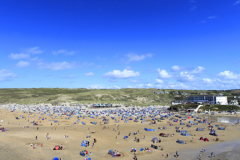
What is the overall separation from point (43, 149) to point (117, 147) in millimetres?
13682

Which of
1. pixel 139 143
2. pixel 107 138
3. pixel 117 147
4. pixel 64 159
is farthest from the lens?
pixel 107 138

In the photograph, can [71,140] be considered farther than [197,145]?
Yes

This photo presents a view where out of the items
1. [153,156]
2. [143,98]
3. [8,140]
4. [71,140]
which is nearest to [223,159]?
[153,156]

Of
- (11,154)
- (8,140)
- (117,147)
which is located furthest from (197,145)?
(8,140)

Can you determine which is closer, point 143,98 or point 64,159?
point 64,159

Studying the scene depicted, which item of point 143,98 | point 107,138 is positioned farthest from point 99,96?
point 107,138

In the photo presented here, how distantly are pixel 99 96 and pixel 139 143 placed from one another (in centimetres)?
14501

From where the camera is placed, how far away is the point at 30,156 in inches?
1120

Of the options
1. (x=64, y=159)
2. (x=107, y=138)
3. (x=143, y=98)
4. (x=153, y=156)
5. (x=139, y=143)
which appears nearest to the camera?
(x=64, y=159)

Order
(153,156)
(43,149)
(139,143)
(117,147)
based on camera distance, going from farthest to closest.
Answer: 1. (139,143)
2. (117,147)
3. (43,149)
4. (153,156)

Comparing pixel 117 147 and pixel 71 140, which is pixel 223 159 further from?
pixel 71 140

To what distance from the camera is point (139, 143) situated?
1470 inches

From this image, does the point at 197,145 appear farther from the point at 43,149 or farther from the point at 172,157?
the point at 43,149

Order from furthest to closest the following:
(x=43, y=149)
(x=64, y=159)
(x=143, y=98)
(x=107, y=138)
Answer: (x=143, y=98), (x=107, y=138), (x=43, y=149), (x=64, y=159)
